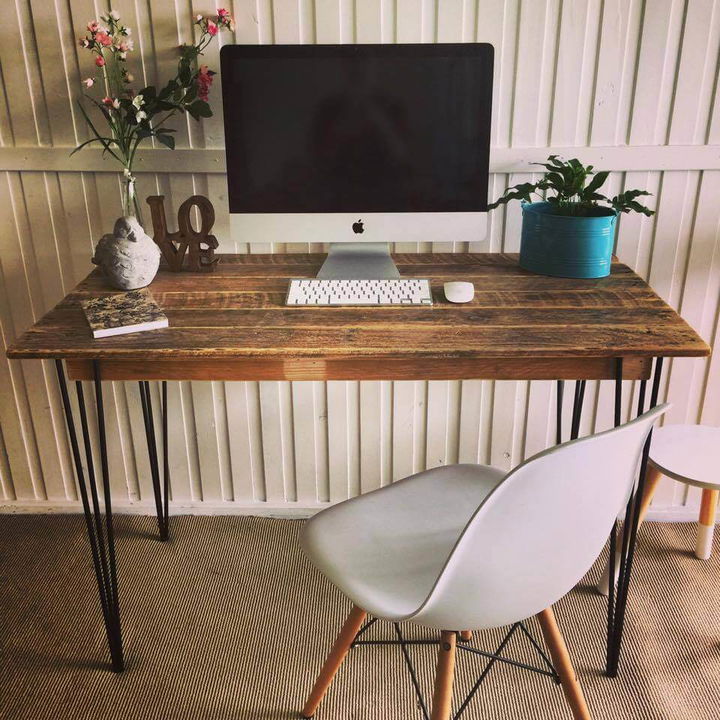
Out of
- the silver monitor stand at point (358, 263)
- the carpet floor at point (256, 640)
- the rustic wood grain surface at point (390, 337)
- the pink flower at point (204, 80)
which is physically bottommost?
the carpet floor at point (256, 640)

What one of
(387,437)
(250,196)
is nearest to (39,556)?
(387,437)

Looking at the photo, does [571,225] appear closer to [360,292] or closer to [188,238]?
[360,292]

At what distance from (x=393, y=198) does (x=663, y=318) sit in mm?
674

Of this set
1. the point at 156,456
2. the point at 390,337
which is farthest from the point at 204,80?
the point at 156,456

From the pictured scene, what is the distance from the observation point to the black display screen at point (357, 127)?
1.76 metres

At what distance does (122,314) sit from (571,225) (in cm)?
102

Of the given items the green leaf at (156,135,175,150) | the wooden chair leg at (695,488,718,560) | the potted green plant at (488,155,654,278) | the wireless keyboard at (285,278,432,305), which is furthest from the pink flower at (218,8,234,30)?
the wooden chair leg at (695,488,718,560)

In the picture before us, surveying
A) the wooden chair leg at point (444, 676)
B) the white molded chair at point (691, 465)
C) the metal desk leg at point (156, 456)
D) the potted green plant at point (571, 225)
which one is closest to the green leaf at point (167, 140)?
the metal desk leg at point (156, 456)

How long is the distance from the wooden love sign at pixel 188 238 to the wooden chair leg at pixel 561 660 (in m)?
1.14

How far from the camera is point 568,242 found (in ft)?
5.96

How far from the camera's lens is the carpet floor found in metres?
1.72

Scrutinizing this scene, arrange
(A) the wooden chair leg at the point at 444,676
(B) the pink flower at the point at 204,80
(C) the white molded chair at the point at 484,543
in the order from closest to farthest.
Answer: (C) the white molded chair at the point at 484,543
(A) the wooden chair leg at the point at 444,676
(B) the pink flower at the point at 204,80

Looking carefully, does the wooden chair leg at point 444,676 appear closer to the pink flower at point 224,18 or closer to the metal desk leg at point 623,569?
the metal desk leg at point 623,569

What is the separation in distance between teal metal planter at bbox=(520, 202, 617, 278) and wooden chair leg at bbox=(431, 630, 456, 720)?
3.11 ft
